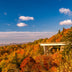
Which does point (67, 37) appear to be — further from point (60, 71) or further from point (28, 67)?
point (60, 71)

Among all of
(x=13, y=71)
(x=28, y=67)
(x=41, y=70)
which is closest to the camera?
(x=41, y=70)

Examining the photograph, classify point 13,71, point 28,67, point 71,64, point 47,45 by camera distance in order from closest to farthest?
1. point 71,64
2. point 28,67
3. point 13,71
4. point 47,45

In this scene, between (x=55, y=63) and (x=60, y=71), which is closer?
(x=60, y=71)

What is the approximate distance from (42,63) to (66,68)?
20514 millimetres

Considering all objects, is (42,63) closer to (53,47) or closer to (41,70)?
(41,70)

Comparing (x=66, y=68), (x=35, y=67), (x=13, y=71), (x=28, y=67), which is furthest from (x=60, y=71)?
(x=13, y=71)

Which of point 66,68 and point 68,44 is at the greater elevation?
point 68,44

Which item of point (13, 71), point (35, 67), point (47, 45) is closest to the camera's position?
point (35, 67)

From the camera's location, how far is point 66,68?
16484 mm

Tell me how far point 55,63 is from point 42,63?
479cm

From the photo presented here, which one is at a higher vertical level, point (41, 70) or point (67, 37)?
point (67, 37)

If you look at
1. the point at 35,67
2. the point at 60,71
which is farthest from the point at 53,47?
the point at 60,71

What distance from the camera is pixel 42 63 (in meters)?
36.5

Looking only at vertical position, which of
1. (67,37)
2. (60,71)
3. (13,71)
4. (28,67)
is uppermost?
(67,37)
